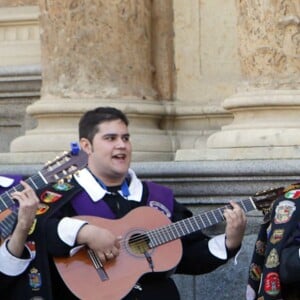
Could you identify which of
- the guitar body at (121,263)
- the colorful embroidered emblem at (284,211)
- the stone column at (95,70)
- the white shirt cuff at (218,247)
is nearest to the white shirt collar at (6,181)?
the guitar body at (121,263)

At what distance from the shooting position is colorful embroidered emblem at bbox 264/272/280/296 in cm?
704

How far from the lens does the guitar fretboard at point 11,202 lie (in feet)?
23.9

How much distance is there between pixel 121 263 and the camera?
734 cm

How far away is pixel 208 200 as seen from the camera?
899 centimetres

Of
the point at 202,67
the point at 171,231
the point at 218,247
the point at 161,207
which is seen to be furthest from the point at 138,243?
the point at 202,67

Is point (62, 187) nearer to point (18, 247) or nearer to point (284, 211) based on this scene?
point (18, 247)

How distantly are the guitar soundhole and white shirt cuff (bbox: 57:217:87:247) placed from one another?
241 mm

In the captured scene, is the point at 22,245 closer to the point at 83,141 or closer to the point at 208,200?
the point at 83,141

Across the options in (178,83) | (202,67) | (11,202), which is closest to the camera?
(11,202)

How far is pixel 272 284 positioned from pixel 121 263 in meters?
0.75

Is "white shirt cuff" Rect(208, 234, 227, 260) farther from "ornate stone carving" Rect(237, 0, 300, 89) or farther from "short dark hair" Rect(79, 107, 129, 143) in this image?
"ornate stone carving" Rect(237, 0, 300, 89)

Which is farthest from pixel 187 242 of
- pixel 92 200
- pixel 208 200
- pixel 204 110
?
pixel 204 110

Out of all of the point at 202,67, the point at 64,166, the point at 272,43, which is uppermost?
the point at 272,43

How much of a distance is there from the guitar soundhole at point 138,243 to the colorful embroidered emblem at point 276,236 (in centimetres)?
63
